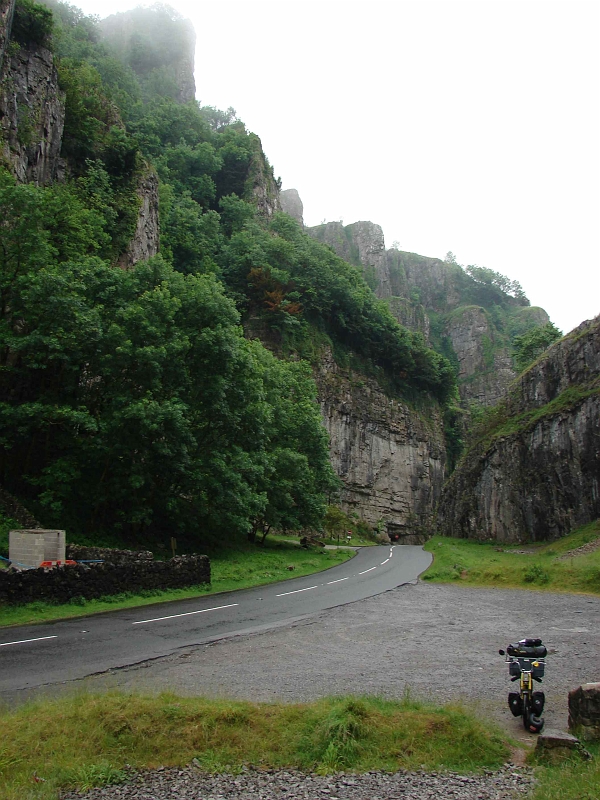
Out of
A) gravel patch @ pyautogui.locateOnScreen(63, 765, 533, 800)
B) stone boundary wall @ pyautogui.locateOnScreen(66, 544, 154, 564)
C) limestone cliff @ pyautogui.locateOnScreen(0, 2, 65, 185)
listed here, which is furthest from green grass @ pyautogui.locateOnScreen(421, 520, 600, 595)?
limestone cliff @ pyautogui.locateOnScreen(0, 2, 65, 185)

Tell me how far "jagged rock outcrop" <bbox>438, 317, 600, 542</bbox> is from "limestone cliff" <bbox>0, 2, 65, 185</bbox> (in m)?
34.3

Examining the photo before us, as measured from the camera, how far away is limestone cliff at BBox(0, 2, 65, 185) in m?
30.4

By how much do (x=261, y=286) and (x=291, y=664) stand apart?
4969 centimetres

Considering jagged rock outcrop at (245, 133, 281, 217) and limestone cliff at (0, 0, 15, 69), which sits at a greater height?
jagged rock outcrop at (245, 133, 281, 217)

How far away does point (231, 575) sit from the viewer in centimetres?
2311

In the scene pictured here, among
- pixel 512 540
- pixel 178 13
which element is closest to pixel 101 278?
pixel 512 540

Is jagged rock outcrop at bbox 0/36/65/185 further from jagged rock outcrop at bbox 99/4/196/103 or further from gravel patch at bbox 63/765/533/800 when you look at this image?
jagged rock outcrop at bbox 99/4/196/103

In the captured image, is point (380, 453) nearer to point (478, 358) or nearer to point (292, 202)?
point (478, 358)

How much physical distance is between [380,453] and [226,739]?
198 ft

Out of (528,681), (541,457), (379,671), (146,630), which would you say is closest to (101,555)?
(146,630)

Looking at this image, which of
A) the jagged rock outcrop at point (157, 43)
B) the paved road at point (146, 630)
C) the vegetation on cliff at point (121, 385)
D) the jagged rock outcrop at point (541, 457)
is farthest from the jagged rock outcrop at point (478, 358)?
the paved road at point (146, 630)

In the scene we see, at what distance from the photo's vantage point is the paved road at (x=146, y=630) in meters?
9.55

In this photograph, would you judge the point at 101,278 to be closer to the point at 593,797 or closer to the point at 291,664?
the point at 291,664

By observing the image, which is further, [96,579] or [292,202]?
[292,202]
